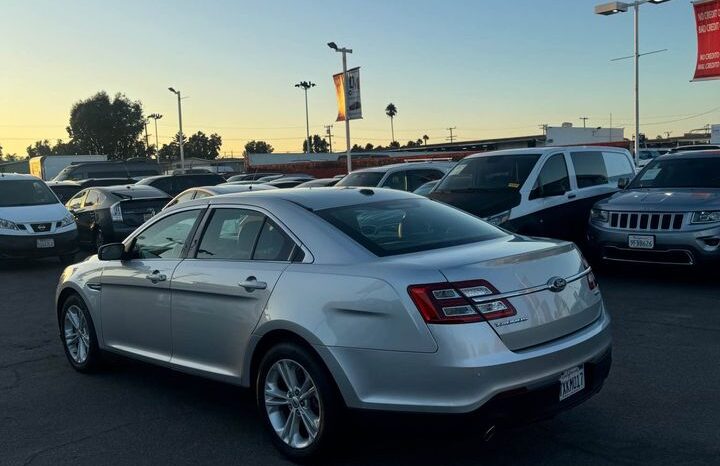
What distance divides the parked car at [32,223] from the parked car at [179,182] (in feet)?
13.6

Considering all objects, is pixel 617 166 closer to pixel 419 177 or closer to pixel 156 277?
pixel 419 177

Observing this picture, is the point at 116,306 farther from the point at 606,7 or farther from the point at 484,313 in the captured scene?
the point at 606,7

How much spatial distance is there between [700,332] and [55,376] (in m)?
5.79

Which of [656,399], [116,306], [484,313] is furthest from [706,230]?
[116,306]

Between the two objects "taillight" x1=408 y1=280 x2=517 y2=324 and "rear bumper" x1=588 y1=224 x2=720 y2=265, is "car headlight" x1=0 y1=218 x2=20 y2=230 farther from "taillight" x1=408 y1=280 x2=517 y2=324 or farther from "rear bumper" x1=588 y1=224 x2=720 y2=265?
"taillight" x1=408 y1=280 x2=517 y2=324

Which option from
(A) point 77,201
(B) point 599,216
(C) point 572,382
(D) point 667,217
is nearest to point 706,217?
(D) point 667,217

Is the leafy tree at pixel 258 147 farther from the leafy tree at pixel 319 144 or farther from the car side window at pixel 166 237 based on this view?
the car side window at pixel 166 237

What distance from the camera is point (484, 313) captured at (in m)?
3.47

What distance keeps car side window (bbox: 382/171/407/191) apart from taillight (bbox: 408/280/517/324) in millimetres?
9724

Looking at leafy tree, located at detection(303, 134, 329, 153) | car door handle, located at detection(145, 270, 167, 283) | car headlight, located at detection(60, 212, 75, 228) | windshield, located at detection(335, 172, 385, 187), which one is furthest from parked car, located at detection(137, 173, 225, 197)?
leafy tree, located at detection(303, 134, 329, 153)

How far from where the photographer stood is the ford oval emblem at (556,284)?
3.77 meters

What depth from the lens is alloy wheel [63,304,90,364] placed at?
5.96m

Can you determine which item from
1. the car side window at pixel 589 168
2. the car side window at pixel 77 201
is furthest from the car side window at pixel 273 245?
the car side window at pixel 77 201

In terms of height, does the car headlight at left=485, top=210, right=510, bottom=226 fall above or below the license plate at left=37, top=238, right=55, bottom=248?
above
